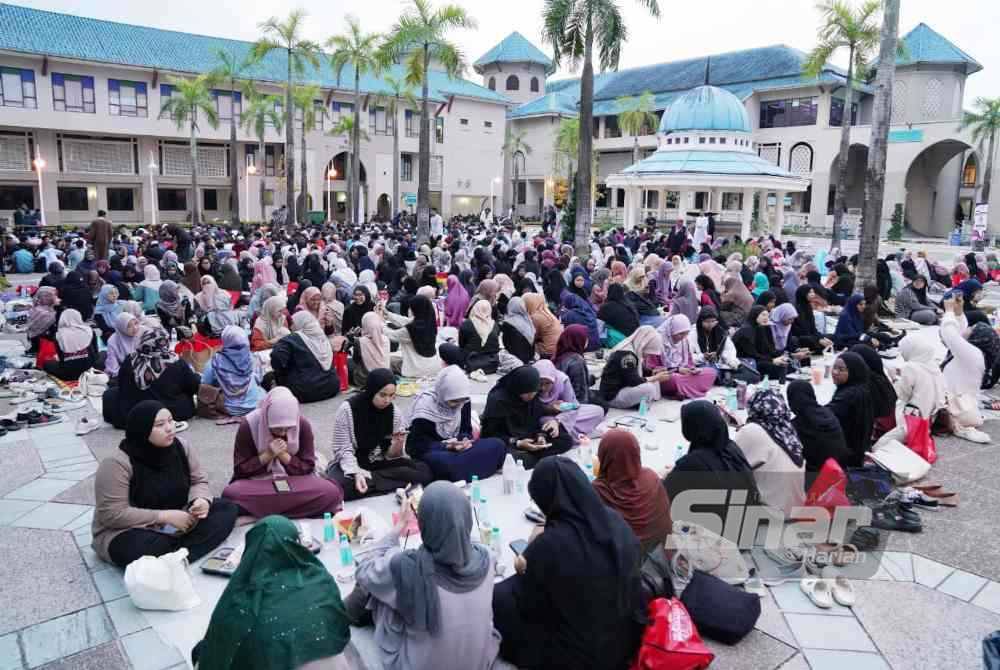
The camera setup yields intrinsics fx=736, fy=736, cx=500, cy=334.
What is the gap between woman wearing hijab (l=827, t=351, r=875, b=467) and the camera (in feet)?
17.7

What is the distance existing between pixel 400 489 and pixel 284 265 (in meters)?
10.4

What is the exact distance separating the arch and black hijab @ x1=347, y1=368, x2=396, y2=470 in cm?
3737

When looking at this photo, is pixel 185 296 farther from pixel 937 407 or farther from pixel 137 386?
pixel 937 407

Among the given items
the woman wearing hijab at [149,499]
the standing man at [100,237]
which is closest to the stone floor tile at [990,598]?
the woman wearing hijab at [149,499]

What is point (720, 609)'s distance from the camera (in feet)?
12.1

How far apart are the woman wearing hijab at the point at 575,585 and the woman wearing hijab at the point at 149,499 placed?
6.77 feet

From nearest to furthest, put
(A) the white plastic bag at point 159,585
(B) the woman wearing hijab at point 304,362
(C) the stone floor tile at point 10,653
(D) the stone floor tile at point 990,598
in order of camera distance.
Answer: (C) the stone floor tile at point 10,653
(A) the white plastic bag at point 159,585
(D) the stone floor tile at point 990,598
(B) the woman wearing hijab at point 304,362

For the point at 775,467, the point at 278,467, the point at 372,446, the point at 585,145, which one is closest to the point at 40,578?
the point at 278,467

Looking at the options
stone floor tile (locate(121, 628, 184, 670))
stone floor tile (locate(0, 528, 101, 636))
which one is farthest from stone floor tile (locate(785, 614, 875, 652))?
stone floor tile (locate(0, 528, 101, 636))

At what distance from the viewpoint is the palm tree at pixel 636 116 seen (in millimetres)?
37781

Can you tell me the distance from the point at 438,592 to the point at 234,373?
4676 millimetres

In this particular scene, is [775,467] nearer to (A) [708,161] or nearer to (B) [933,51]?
(A) [708,161]

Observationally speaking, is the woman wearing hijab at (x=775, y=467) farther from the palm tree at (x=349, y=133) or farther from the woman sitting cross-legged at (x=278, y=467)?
the palm tree at (x=349, y=133)

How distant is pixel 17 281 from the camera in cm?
1614
